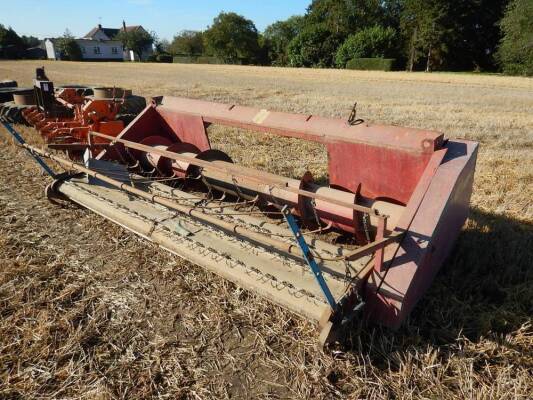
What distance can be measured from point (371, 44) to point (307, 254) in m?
49.7

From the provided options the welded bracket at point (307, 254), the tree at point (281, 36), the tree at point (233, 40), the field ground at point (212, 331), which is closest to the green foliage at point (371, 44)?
the tree at point (281, 36)

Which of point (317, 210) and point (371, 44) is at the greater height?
point (371, 44)

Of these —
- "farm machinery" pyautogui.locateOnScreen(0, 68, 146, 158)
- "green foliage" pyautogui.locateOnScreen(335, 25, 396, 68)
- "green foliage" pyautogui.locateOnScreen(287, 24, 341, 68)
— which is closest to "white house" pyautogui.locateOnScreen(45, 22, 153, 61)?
"green foliage" pyautogui.locateOnScreen(287, 24, 341, 68)

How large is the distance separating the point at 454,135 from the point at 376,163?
17.8ft

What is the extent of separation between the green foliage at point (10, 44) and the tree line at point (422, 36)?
38.4 meters

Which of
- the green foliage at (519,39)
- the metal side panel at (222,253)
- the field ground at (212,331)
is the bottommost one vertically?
the field ground at (212,331)

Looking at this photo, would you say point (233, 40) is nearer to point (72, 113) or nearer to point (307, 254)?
point (72, 113)

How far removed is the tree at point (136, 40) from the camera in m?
75.4

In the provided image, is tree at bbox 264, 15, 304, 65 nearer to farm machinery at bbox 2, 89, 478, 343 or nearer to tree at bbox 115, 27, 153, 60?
tree at bbox 115, 27, 153, 60

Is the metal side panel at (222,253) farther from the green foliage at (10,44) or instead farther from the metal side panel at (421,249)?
the green foliage at (10,44)

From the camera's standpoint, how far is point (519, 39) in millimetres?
35125

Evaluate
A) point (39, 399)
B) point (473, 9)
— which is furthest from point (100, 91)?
point (473, 9)

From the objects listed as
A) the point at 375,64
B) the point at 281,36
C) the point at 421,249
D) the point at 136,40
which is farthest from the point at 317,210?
the point at 136,40

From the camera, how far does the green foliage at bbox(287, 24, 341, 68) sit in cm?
5122
